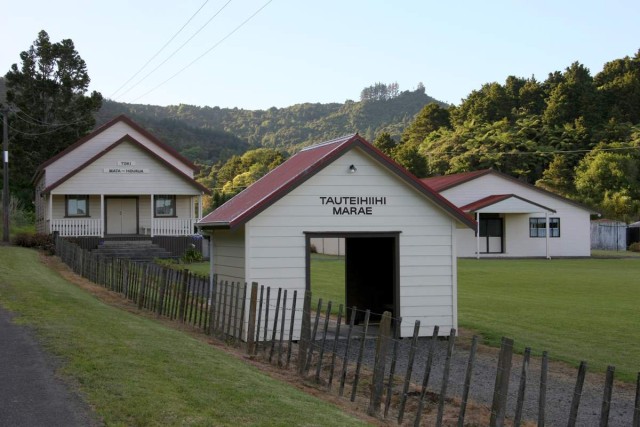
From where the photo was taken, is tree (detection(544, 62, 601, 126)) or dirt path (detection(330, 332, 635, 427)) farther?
tree (detection(544, 62, 601, 126))

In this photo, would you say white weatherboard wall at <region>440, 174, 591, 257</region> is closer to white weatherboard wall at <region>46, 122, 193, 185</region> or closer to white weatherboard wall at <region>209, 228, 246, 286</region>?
white weatherboard wall at <region>46, 122, 193, 185</region>

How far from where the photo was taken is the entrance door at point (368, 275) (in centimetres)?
2056

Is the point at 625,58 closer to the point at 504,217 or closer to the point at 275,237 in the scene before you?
the point at 504,217

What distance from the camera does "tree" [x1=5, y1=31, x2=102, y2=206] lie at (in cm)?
6275

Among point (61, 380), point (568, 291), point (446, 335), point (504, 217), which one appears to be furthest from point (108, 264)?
point (504, 217)

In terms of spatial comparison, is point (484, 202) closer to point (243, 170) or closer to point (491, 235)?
point (491, 235)

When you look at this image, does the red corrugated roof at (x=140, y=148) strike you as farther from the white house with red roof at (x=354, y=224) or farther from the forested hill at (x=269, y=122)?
the forested hill at (x=269, y=122)

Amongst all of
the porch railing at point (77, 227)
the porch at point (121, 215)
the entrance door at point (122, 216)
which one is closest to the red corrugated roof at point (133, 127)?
the porch at point (121, 215)

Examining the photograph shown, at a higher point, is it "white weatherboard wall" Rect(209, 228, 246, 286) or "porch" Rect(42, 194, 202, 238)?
"porch" Rect(42, 194, 202, 238)

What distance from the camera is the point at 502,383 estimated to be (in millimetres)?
9125

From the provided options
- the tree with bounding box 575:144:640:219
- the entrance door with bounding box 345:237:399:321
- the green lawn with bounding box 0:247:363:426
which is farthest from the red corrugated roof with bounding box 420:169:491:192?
the green lawn with bounding box 0:247:363:426

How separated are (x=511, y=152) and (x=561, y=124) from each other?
6905 mm

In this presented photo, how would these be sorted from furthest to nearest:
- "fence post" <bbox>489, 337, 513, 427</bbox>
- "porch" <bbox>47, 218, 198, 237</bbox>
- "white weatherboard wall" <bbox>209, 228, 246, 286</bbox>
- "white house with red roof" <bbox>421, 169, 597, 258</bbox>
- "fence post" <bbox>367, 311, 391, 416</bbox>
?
"white house with red roof" <bbox>421, 169, 597, 258</bbox> → "porch" <bbox>47, 218, 198, 237</bbox> → "white weatherboard wall" <bbox>209, 228, 246, 286</bbox> → "fence post" <bbox>367, 311, 391, 416</bbox> → "fence post" <bbox>489, 337, 513, 427</bbox>

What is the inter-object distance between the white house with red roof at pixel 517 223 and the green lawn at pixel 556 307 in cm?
1175
